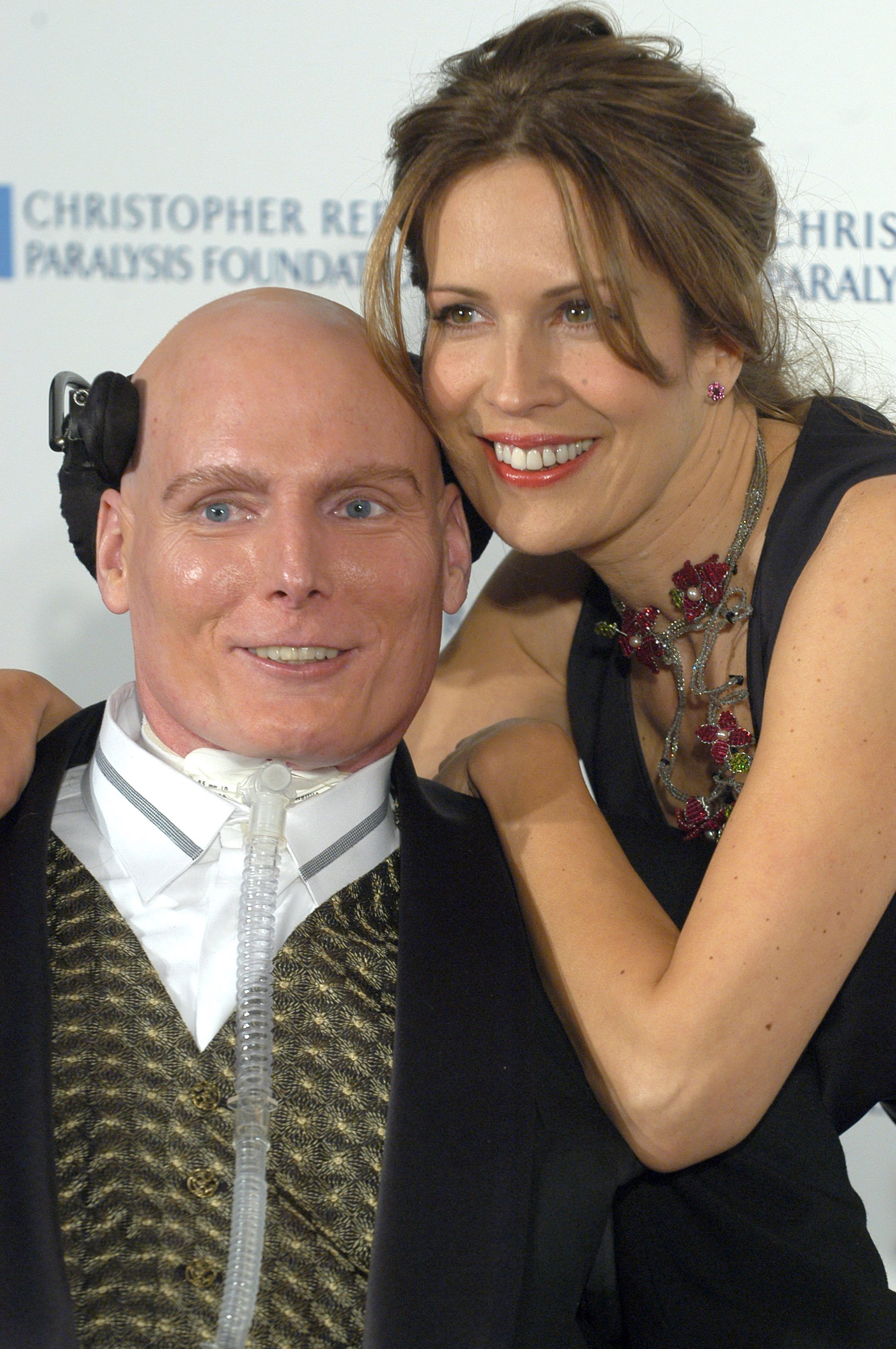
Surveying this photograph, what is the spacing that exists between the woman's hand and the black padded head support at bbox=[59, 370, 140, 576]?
6.7 inches

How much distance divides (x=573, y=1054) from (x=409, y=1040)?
0.20 meters

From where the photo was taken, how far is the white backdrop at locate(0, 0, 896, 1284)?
2164mm

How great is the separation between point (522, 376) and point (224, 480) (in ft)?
1.05

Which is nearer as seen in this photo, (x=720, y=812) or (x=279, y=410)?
(x=279, y=410)

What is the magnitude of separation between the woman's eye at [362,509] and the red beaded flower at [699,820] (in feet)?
1.77

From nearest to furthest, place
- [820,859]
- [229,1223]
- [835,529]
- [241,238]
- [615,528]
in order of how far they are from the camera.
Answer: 1. [229,1223]
2. [820,859]
3. [835,529]
4. [615,528]
5. [241,238]

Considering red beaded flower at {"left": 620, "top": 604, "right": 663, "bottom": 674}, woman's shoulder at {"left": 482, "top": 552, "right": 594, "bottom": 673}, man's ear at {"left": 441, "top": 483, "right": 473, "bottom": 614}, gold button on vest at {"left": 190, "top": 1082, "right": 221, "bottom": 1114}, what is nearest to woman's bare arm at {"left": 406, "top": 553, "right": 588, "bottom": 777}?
woman's shoulder at {"left": 482, "top": 552, "right": 594, "bottom": 673}

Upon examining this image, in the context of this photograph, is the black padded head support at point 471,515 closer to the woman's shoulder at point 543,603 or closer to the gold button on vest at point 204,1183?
the woman's shoulder at point 543,603

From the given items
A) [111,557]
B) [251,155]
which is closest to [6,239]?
[251,155]

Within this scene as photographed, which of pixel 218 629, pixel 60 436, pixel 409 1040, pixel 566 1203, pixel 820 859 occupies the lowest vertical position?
pixel 566 1203

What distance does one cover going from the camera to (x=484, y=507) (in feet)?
5.18

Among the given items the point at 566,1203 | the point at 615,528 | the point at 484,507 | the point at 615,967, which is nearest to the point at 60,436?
the point at 484,507

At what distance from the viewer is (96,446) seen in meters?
1.42

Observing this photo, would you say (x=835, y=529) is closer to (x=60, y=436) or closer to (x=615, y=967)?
(x=615, y=967)
